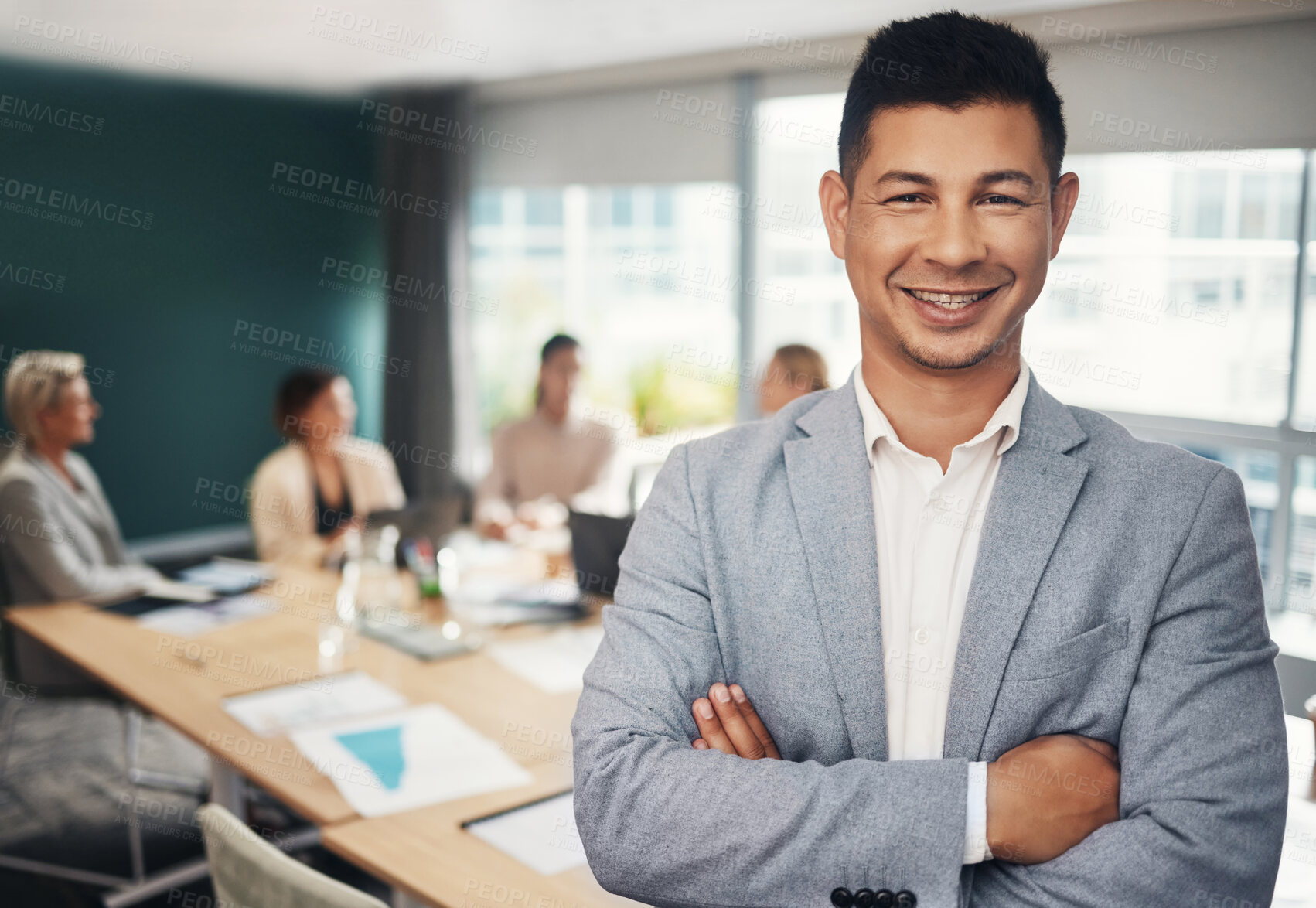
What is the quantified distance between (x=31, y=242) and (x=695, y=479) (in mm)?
6090

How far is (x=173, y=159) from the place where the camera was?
652 cm

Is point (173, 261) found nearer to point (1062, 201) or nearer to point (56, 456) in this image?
point (56, 456)

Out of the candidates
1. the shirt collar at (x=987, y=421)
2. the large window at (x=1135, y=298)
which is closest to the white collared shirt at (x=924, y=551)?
the shirt collar at (x=987, y=421)

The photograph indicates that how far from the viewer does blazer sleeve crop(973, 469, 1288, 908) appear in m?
1.10

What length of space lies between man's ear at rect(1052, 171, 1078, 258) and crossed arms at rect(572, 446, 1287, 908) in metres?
0.34

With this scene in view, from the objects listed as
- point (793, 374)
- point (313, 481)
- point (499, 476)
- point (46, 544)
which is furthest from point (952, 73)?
point (499, 476)

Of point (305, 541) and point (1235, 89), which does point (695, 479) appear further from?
point (1235, 89)

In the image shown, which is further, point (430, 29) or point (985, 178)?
point (430, 29)

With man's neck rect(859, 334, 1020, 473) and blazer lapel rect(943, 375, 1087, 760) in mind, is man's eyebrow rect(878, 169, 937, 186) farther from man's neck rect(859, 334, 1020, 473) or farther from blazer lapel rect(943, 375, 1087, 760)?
blazer lapel rect(943, 375, 1087, 760)

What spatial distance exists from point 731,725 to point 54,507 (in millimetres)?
2962

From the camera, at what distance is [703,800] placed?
3.77 feet

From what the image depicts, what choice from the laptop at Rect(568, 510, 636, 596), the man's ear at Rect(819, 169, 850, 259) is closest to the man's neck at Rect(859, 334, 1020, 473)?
the man's ear at Rect(819, 169, 850, 259)

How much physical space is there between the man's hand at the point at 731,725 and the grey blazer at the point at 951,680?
0.02 meters

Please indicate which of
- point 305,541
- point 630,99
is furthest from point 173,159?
point 305,541
